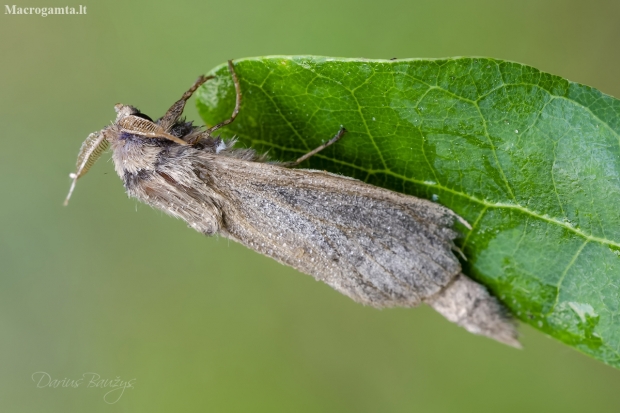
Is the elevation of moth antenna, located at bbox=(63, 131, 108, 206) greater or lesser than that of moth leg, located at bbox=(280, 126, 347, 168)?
lesser

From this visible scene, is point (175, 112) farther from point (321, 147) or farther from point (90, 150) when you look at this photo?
point (321, 147)

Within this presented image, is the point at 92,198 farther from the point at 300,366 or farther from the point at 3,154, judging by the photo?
the point at 300,366

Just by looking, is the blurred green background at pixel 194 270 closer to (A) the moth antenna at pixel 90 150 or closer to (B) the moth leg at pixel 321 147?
(A) the moth antenna at pixel 90 150

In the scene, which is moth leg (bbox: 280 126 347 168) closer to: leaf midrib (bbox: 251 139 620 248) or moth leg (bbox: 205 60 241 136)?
leaf midrib (bbox: 251 139 620 248)

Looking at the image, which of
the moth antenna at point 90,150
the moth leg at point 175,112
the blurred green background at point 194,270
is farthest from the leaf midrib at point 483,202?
the blurred green background at point 194,270

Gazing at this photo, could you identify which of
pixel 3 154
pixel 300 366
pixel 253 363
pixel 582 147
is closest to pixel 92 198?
pixel 3 154

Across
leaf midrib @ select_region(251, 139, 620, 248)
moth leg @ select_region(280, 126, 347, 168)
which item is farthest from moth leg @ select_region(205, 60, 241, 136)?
moth leg @ select_region(280, 126, 347, 168)

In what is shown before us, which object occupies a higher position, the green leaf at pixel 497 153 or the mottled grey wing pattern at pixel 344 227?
the green leaf at pixel 497 153
